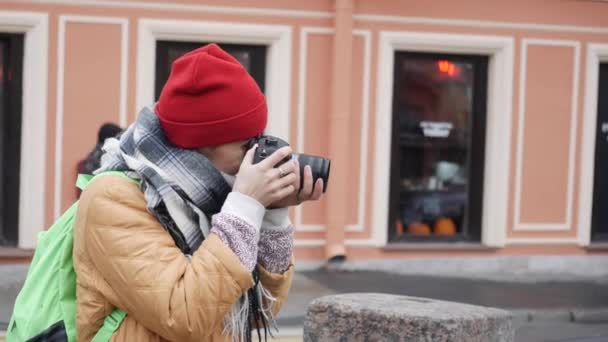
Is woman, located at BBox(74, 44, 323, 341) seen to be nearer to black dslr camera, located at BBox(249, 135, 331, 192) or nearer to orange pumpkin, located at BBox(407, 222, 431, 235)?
black dslr camera, located at BBox(249, 135, 331, 192)

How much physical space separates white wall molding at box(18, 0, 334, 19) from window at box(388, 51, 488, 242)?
1.22 metres

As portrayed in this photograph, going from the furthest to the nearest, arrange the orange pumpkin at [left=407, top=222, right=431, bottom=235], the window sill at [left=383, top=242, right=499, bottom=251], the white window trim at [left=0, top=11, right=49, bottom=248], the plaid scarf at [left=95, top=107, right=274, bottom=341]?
1. the orange pumpkin at [left=407, top=222, right=431, bottom=235]
2. the window sill at [left=383, top=242, right=499, bottom=251]
3. the white window trim at [left=0, top=11, right=49, bottom=248]
4. the plaid scarf at [left=95, top=107, right=274, bottom=341]

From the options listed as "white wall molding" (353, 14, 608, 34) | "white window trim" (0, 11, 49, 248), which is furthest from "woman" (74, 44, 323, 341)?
"white wall molding" (353, 14, 608, 34)

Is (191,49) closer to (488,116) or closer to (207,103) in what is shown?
(488,116)

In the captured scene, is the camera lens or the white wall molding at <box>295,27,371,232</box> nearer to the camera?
the camera lens

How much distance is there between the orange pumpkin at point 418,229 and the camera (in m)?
11.5

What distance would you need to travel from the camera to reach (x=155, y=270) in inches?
81.0

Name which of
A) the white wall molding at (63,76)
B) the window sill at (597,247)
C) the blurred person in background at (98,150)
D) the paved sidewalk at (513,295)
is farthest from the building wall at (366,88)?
the blurred person in background at (98,150)

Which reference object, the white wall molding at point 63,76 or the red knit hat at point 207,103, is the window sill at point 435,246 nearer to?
the white wall molding at point 63,76

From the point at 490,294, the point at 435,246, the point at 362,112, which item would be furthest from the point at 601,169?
the point at 362,112

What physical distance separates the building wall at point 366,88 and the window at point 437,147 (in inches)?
11.7

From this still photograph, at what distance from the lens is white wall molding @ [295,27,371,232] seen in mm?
10727

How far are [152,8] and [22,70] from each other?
54.2 inches

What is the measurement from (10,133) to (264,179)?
8328 millimetres
